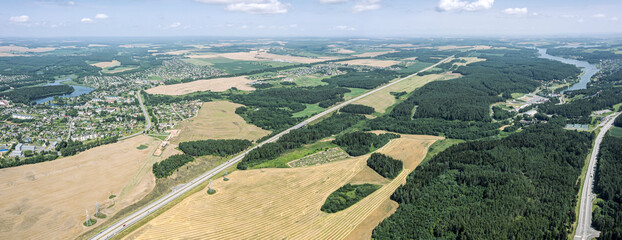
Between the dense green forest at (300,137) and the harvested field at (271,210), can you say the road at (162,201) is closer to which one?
the harvested field at (271,210)

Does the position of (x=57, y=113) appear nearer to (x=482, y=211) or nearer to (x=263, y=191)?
(x=263, y=191)

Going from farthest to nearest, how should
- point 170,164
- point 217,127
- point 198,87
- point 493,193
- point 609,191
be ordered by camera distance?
point 198,87
point 217,127
point 170,164
point 609,191
point 493,193

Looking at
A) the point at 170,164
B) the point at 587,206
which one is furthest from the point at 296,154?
the point at 587,206

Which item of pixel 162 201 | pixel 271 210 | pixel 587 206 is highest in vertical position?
pixel 162 201

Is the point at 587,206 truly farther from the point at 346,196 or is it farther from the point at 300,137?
the point at 300,137

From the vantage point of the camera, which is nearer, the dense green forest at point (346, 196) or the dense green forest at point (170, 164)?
the dense green forest at point (346, 196)

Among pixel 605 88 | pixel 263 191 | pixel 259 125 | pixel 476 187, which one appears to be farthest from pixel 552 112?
pixel 263 191

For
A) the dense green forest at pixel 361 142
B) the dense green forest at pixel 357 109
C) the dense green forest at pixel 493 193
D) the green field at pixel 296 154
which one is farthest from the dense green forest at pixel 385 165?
the dense green forest at pixel 357 109
